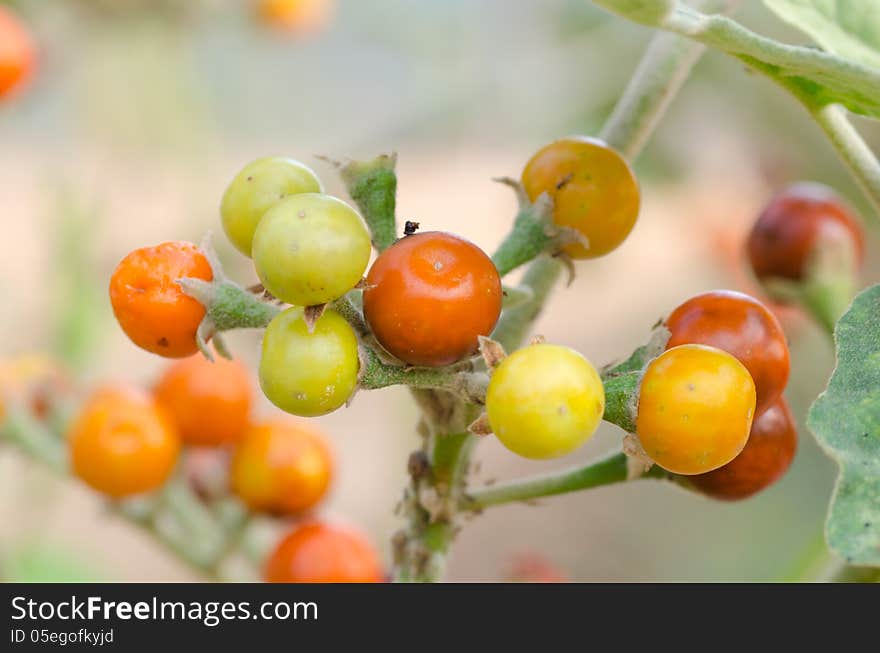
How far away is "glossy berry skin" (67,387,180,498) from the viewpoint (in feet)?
4.98

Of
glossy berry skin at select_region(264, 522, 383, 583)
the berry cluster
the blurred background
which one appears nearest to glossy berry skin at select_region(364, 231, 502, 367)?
the berry cluster

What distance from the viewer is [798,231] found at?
1530 mm

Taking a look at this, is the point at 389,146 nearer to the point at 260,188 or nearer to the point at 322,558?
the point at 322,558

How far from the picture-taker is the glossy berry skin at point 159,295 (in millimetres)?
958

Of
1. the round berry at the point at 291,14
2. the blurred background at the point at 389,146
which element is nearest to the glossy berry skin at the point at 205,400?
the blurred background at the point at 389,146

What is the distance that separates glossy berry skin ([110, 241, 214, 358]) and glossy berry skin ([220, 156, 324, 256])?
0.19 ft

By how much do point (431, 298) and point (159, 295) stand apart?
0.83ft

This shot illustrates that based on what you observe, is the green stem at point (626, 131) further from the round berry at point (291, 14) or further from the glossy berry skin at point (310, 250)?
the round berry at point (291, 14)

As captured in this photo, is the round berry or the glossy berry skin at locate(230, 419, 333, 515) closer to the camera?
the glossy berry skin at locate(230, 419, 333, 515)

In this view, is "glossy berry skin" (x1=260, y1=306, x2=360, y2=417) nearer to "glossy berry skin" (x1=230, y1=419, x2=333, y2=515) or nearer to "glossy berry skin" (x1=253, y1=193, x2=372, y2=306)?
"glossy berry skin" (x1=253, y1=193, x2=372, y2=306)

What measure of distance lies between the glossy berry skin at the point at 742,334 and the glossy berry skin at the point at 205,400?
824mm

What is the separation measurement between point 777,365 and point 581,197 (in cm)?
26

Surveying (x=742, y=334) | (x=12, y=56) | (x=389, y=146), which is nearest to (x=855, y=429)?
(x=742, y=334)

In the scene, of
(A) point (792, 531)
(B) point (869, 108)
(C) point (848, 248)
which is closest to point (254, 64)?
(A) point (792, 531)
